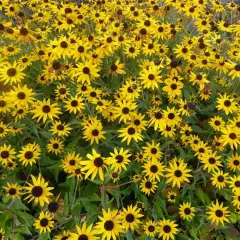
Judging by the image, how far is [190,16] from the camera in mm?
3980

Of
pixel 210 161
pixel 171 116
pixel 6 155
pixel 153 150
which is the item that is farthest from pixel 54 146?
pixel 210 161

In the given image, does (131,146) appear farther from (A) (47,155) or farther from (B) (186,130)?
(A) (47,155)

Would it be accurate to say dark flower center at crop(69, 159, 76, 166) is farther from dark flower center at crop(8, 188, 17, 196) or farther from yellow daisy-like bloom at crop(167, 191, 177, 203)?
yellow daisy-like bloom at crop(167, 191, 177, 203)

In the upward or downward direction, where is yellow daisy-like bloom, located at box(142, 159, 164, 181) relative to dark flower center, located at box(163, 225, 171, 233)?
upward

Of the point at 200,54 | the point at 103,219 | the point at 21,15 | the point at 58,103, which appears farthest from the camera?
the point at 21,15

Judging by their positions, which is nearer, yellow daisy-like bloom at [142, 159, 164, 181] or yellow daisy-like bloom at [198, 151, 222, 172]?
yellow daisy-like bloom at [142, 159, 164, 181]

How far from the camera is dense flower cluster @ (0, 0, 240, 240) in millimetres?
2342

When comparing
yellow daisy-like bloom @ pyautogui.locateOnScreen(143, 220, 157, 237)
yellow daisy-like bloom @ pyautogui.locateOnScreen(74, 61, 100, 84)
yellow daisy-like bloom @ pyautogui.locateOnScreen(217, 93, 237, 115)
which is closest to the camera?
yellow daisy-like bloom @ pyautogui.locateOnScreen(143, 220, 157, 237)

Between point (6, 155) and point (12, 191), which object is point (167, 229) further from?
point (6, 155)

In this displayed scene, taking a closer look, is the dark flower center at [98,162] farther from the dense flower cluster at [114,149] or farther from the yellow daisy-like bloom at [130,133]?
the yellow daisy-like bloom at [130,133]

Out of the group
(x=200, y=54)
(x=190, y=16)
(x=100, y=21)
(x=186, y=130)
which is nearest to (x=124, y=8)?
(x=100, y=21)

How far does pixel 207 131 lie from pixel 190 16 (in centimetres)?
156

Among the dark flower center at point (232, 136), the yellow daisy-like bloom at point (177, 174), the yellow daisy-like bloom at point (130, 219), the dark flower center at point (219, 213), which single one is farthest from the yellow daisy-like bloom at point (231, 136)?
the yellow daisy-like bloom at point (130, 219)

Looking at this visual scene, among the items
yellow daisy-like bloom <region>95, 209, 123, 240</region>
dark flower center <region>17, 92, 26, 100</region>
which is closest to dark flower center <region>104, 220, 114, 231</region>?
yellow daisy-like bloom <region>95, 209, 123, 240</region>
